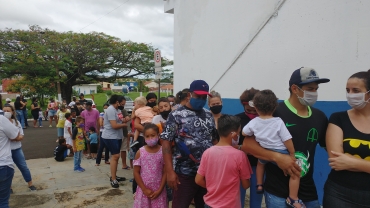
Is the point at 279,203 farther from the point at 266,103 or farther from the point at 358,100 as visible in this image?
the point at 358,100

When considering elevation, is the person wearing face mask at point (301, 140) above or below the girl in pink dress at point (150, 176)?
above

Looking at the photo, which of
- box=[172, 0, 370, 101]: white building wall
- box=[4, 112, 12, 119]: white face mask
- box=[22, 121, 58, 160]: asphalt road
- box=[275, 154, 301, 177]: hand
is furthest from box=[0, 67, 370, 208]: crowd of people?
box=[22, 121, 58, 160]: asphalt road

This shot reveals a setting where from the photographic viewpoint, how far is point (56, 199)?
15.1 ft

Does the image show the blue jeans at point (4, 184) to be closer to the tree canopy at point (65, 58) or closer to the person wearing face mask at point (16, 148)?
the person wearing face mask at point (16, 148)

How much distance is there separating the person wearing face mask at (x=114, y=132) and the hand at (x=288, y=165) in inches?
146

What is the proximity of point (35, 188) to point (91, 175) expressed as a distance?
113 cm

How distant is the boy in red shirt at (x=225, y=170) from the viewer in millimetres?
2361

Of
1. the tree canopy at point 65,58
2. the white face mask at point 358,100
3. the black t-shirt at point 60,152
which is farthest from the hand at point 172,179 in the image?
the tree canopy at point 65,58

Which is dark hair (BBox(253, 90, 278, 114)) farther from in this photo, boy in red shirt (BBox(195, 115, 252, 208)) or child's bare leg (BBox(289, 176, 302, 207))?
child's bare leg (BBox(289, 176, 302, 207))

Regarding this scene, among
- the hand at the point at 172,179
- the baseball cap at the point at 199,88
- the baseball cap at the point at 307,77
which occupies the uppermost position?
the baseball cap at the point at 307,77

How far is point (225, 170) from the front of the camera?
235 cm

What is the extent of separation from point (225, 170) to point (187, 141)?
1.78ft

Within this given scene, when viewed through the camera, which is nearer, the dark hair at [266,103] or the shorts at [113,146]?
the dark hair at [266,103]

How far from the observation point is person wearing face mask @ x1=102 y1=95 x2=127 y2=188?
5.11 m
